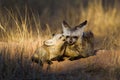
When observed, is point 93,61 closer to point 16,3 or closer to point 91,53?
point 91,53

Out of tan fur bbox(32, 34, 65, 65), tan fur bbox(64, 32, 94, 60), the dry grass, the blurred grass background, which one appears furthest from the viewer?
the blurred grass background

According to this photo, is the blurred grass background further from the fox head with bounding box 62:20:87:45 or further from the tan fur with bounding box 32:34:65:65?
the fox head with bounding box 62:20:87:45

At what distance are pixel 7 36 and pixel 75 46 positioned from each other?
1.86 m

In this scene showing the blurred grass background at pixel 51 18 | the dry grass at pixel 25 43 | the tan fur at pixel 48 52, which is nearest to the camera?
the dry grass at pixel 25 43

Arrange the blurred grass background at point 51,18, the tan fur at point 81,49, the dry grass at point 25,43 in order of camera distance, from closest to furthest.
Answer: the dry grass at point 25,43 < the tan fur at point 81,49 < the blurred grass background at point 51,18

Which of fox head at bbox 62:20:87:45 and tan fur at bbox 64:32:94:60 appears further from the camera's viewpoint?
tan fur at bbox 64:32:94:60

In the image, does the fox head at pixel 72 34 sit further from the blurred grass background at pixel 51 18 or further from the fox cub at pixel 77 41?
the blurred grass background at pixel 51 18

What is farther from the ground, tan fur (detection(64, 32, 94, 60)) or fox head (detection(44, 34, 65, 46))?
fox head (detection(44, 34, 65, 46))

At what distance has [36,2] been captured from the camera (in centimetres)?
1703

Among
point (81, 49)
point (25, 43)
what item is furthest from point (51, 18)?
point (81, 49)

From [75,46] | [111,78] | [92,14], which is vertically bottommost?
[111,78]

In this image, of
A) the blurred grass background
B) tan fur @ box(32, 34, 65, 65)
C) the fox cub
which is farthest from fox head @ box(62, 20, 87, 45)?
the blurred grass background

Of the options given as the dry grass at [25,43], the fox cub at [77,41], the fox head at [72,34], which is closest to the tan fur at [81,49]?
the fox cub at [77,41]

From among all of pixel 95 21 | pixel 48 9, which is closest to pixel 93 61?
pixel 95 21
